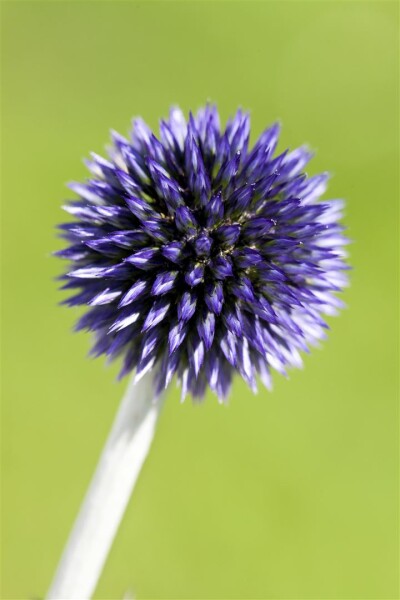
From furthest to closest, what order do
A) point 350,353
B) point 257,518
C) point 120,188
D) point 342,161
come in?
1. point 342,161
2. point 350,353
3. point 257,518
4. point 120,188

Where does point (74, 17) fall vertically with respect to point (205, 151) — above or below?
above

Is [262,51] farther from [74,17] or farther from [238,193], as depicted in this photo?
[238,193]

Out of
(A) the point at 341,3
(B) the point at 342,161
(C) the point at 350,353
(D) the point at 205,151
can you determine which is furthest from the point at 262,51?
(D) the point at 205,151

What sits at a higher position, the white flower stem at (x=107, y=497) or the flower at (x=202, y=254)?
the flower at (x=202, y=254)

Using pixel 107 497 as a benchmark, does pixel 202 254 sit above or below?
above

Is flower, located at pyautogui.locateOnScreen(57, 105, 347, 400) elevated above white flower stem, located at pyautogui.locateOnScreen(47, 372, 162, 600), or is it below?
above
